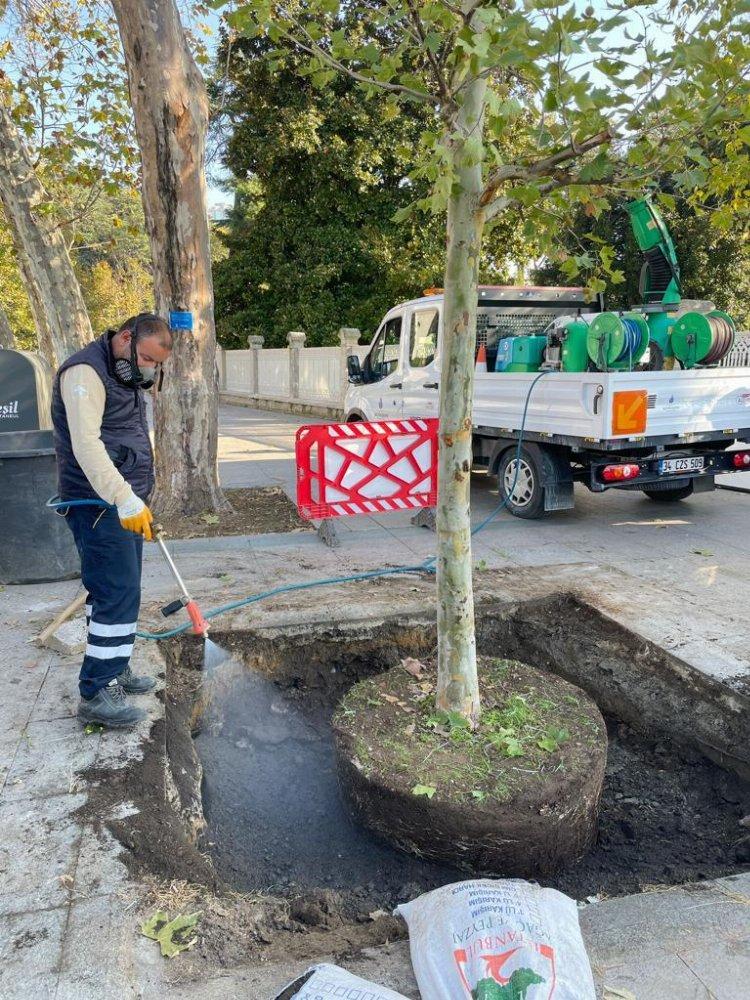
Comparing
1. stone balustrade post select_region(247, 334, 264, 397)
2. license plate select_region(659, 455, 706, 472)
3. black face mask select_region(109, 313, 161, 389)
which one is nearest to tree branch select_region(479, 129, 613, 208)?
black face mask select_region(109, 313, 161, 389)

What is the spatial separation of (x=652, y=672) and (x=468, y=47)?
351 cm

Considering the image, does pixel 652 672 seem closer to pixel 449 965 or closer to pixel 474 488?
pixel 449 965

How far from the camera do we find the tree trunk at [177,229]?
688 centimetres

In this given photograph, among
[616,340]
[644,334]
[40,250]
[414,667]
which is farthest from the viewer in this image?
[40,250]

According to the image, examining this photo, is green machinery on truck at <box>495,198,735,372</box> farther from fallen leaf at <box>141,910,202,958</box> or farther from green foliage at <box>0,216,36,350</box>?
green foliage at <box>0,216,36,350</box>

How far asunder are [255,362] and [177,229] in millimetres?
17119

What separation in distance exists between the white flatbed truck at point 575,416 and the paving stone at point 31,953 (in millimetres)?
5655

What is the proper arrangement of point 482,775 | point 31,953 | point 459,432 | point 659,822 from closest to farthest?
point 31,953 → point 482,775 → point 459,432 → point 659,822

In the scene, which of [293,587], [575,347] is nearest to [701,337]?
[575,347]

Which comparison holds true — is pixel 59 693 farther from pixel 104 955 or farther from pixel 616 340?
pixel 616 340

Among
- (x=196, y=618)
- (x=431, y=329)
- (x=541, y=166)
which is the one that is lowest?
(x=196, y=618)

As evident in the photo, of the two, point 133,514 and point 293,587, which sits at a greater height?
point 133,514

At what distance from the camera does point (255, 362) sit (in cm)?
2416

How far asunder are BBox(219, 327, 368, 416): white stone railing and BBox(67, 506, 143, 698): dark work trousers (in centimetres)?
1248
